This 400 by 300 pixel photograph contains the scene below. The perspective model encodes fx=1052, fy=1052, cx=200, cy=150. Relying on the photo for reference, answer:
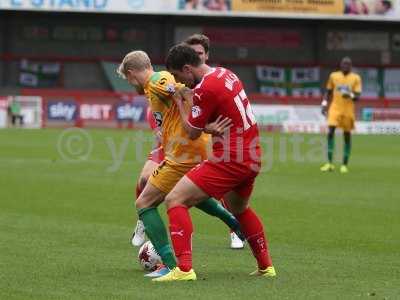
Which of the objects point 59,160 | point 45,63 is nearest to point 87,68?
point 45,63

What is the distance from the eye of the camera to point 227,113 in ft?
28.6

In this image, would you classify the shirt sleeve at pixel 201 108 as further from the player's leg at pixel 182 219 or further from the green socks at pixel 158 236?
the green socks at pixel 158 236

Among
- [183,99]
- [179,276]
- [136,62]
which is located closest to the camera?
[179,276]

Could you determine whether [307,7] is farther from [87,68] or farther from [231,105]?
[231,105]

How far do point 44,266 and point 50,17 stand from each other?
1674 inches

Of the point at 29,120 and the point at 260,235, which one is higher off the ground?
the point at 260,235

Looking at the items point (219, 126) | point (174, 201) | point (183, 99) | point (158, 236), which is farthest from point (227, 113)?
point (158, 236)

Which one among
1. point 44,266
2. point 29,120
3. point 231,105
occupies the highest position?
point 231,105

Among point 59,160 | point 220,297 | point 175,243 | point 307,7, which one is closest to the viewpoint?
point 220,297

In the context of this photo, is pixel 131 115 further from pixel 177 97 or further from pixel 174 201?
pixel 174 201

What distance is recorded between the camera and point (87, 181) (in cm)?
1945

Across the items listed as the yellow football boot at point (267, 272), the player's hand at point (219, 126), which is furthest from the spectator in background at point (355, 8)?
the player's hand at point (219, 126)

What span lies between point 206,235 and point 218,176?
12.2 ft

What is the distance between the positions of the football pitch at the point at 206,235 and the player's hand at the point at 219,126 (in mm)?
1245
